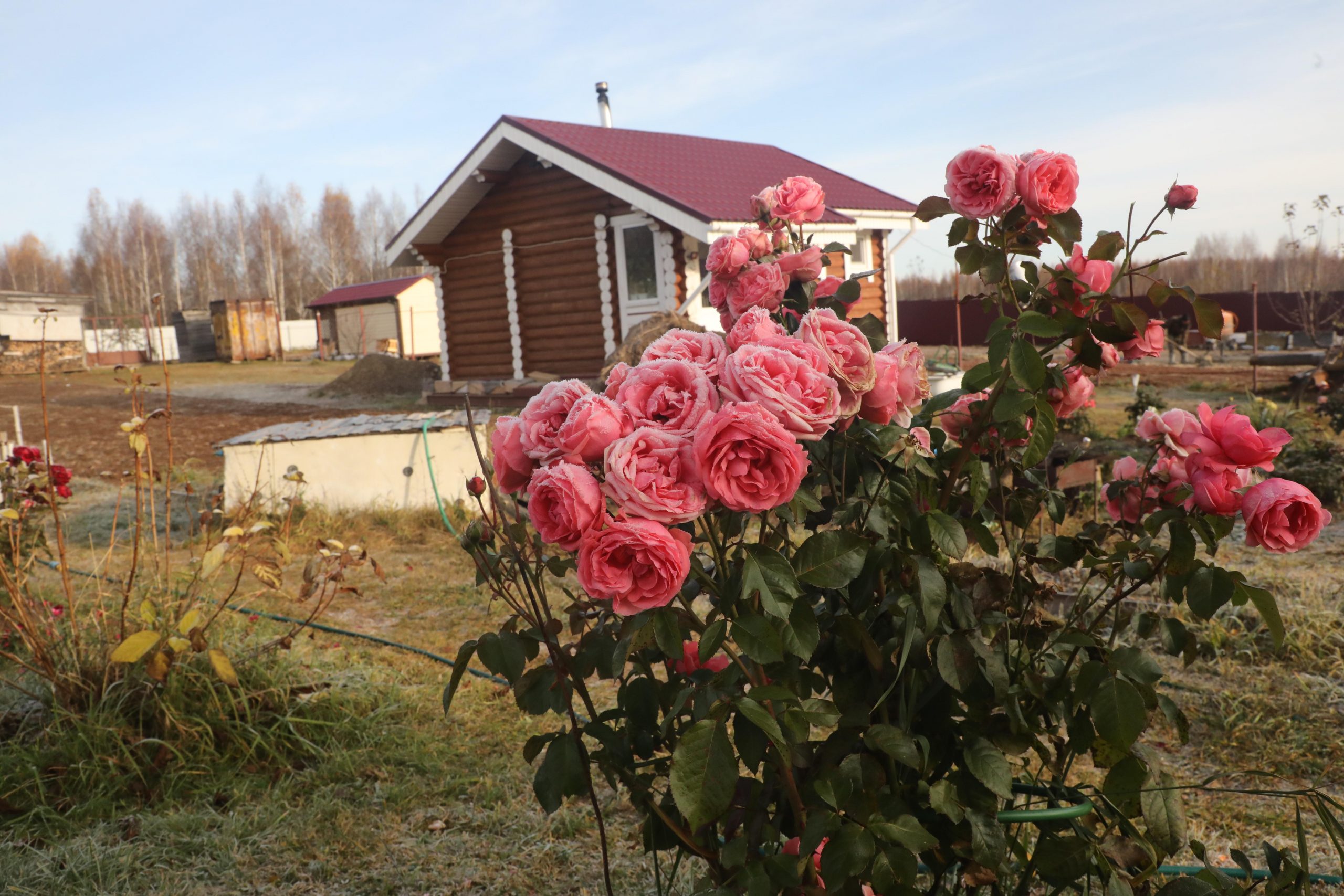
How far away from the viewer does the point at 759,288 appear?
59.2 inches

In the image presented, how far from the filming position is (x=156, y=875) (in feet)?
7.80

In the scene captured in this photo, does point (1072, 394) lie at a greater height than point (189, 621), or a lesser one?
greater

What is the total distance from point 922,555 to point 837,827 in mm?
374

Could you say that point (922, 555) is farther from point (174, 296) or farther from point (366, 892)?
point (174, 296)

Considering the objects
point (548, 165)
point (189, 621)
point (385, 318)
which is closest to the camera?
point (189, 621)

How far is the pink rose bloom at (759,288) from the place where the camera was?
1494 millimetres

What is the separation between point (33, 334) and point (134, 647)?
1353 inches

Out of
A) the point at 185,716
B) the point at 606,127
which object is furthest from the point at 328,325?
the point at 185,716

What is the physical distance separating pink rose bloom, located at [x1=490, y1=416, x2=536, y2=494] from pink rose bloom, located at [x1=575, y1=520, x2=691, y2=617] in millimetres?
186

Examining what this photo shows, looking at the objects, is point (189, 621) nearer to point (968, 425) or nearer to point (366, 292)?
point (968, 425)

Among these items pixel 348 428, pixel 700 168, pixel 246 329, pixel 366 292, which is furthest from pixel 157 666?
pixel 366 292

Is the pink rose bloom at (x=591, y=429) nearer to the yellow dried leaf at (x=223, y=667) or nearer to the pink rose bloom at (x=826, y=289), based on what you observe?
→ the pink rose bloom at (x=826, y=289)

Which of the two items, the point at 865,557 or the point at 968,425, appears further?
the point at 968,425

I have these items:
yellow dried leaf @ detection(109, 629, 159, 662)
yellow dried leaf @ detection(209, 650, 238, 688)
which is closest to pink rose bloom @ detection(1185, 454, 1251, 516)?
yellow dried leaf @ detection(209, 650, 238, 688)
